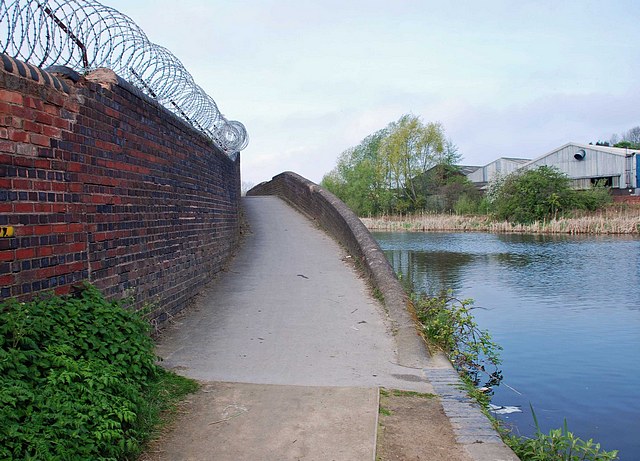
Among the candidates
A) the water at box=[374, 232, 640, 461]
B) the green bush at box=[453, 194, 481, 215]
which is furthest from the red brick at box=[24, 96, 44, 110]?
the green bush at box=[453, 194, 481, 215]

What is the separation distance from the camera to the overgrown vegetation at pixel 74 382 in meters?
2.61

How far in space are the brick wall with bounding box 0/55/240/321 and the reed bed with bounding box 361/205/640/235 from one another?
1089 inches

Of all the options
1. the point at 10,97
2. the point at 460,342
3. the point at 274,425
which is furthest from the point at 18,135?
the point at 460,342

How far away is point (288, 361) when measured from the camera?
535 centimetres

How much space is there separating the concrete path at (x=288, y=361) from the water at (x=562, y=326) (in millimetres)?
1814

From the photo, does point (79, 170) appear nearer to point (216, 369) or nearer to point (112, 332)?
point (112, 332)

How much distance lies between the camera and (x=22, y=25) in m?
4.12

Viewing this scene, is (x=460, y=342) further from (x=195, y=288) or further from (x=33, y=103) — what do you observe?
(x=33, y=103)

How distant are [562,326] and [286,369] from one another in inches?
253

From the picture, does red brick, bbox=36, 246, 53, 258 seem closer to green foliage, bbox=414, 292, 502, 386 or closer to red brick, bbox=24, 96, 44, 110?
red brick, bbox=24, 96, 44, 110

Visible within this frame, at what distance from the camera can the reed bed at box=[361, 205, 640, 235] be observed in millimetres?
29781

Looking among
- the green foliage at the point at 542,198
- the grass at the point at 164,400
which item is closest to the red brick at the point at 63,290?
the grass at the point at 164,400

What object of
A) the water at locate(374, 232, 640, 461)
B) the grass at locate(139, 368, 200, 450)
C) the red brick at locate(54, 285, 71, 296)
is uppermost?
the red brick at locate(54, 285, 71, 296)

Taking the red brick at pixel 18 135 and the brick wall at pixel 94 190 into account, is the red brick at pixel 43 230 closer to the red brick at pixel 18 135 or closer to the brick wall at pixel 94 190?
the brick wall at pixel 94 190
